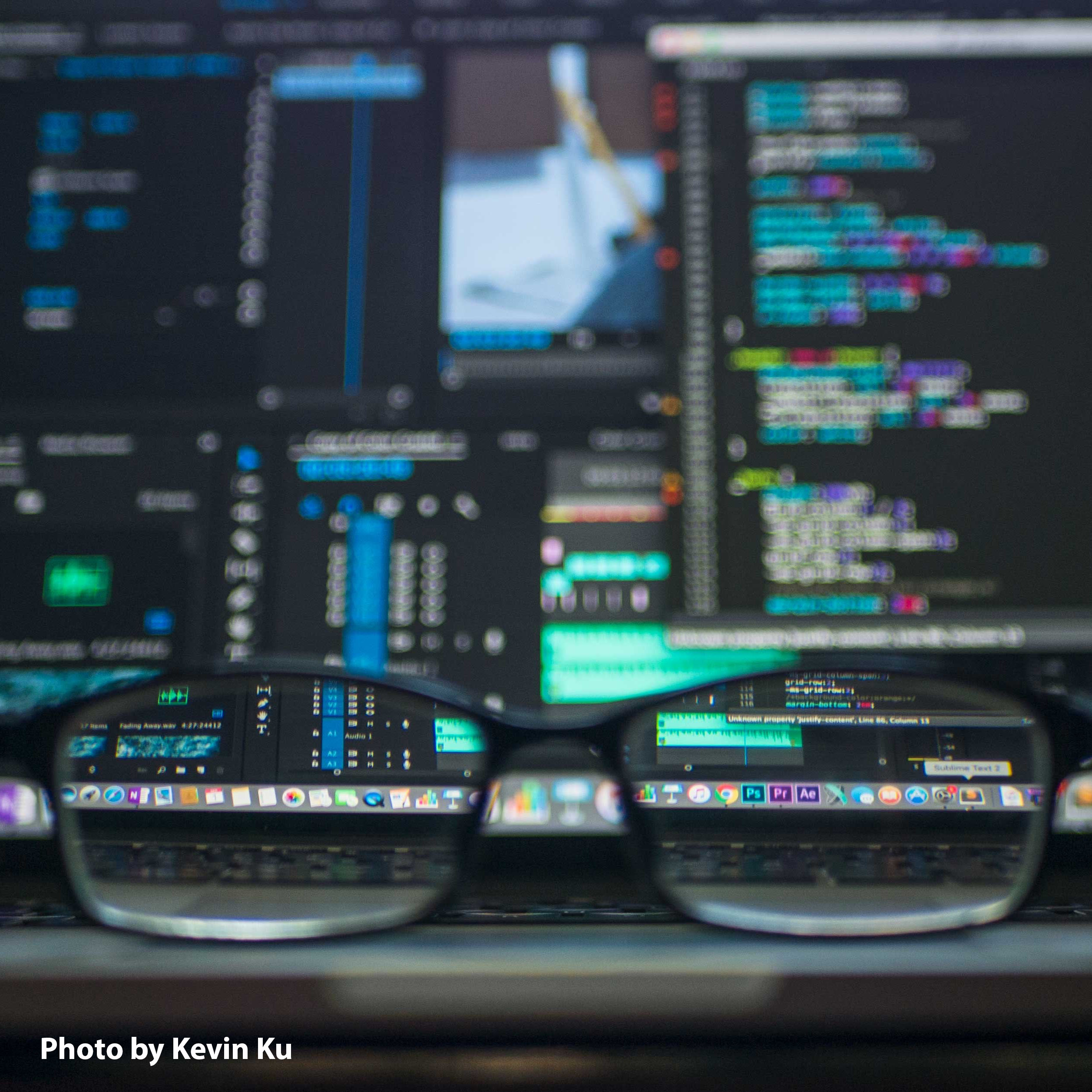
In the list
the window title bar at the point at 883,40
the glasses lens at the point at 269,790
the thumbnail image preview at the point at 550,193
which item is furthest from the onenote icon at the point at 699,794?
the window title bar at the point at 883,40

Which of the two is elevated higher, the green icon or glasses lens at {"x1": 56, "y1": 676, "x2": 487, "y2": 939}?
the green icon

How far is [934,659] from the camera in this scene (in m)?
0.52

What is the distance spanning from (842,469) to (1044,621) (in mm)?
174

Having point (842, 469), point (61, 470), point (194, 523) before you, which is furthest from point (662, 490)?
point (61, 470)

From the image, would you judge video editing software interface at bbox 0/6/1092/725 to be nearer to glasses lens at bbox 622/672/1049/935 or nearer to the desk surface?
glasses lens at bbox 622/672/1049/935

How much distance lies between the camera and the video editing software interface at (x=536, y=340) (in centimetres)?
53

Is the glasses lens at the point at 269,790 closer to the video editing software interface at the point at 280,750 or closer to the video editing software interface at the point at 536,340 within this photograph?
the video editing software interface at the point at 280,750

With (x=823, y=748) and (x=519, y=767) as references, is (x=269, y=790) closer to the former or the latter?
(x=519, y=767)

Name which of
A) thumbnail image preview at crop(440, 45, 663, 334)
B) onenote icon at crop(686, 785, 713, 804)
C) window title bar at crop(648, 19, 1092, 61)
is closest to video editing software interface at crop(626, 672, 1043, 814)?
onenote icon at crop(686, 785, 713, 804)

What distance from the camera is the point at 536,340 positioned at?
58 cm

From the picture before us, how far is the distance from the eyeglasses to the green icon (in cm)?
22

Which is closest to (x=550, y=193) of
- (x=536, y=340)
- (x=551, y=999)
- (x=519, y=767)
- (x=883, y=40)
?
(x=536, y=340)

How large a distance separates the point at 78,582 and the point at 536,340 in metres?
0.38

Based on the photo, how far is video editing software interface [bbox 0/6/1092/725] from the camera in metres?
0.53
